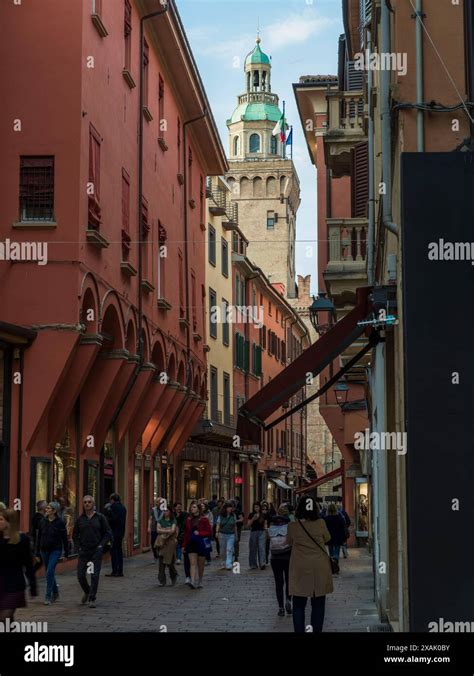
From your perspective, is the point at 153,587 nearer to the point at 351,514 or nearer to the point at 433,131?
the point at 433,131

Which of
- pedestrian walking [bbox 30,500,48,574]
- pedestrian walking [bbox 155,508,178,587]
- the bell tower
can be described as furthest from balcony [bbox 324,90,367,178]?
the bell tower

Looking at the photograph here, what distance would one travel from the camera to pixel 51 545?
63.4ft

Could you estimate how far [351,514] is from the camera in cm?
4238

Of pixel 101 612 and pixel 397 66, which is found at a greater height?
pixel 397 66

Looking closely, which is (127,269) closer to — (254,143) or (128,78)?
(128,78)

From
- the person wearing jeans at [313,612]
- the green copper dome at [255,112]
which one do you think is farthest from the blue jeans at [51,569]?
the green copper dome at [255,112]

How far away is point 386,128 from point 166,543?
11.8 m

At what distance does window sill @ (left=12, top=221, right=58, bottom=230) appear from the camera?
23250 mm

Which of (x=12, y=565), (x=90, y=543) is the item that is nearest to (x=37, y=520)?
(x=90, y=543)

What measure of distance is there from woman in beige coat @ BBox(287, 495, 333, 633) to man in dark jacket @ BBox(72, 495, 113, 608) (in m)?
6.51

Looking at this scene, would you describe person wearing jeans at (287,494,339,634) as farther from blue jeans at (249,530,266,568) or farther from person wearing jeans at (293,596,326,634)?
blue jeans at (249,530,266,568)

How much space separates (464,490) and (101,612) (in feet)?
29.3

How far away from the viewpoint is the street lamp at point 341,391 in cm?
3370
